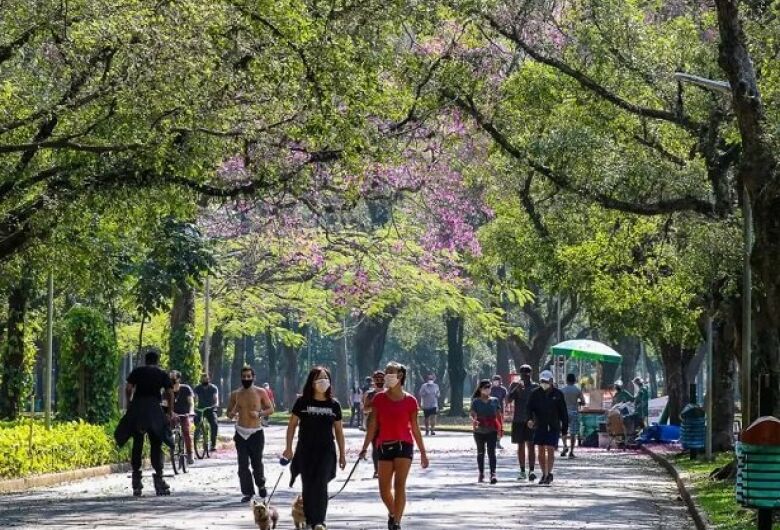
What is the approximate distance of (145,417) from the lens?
25188 millimetres

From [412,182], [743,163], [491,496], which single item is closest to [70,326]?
[412,182]

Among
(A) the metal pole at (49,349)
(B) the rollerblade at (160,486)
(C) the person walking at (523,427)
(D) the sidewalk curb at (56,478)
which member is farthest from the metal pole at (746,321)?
(A) the metal pole at (49,349)

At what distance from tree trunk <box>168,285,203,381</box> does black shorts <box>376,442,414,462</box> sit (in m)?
24.4

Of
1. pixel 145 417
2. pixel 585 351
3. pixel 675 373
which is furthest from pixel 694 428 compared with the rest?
pixel 145 417

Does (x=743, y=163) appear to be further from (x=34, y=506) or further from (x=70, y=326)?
(x=70, y=326)

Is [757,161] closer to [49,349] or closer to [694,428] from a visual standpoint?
[49,349]

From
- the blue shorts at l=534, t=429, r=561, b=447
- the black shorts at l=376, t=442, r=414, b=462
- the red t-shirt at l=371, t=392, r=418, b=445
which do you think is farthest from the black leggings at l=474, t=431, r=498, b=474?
the black shorts at l=376, t=442, r=414, b=462

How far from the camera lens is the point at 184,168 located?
2420 centimetres

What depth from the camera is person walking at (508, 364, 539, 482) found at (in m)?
30.2

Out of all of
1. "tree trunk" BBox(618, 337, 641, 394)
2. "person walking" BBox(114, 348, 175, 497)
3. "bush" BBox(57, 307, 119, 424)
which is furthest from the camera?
"tree trunk" BBox(618, 337, 641, 394)

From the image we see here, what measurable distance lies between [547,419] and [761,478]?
13501 mm

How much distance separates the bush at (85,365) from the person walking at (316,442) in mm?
19224

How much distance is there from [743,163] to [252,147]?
8379mm

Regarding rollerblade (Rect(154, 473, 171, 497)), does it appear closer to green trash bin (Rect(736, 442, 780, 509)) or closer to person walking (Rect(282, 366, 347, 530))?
person walking (Rect(282, 366, 347, 530))
